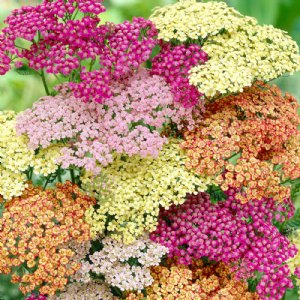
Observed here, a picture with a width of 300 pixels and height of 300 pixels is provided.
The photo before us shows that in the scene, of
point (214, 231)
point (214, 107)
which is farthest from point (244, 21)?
point (214, 231)

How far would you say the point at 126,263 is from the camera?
192cm

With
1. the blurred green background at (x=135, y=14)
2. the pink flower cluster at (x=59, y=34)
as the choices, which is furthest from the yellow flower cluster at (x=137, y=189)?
the blurred green background at (x=135, y=14)

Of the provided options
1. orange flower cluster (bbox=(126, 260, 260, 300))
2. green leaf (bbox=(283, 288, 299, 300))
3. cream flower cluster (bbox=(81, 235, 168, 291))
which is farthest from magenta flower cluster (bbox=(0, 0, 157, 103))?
green leaf (bbox=(283, 288, 299, 300))

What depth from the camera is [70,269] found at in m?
1.82

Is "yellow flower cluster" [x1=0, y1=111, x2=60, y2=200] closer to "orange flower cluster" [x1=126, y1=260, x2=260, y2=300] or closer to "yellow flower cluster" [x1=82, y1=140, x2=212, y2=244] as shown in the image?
"yellow flower cluster" [x1=82, y1=140, x2=212, y2=244]

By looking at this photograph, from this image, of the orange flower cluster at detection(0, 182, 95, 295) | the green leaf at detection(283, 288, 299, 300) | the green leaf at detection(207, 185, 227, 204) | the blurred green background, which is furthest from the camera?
the blurred green background

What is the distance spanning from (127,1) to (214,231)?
206cm

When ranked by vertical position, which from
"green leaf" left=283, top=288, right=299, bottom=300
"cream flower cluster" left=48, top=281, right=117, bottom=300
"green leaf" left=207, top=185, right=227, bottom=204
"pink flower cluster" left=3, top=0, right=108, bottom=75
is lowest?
"cream flower cluster" left=48, top=281, right=117, bottom=300

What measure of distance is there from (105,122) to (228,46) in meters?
0.47

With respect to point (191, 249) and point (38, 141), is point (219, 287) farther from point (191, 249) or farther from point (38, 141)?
point (38, 141)

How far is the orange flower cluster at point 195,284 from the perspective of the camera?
1922mm

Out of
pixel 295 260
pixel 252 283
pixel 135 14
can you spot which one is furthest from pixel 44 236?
pixel 135 14

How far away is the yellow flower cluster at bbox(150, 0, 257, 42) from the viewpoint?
77.7 inches

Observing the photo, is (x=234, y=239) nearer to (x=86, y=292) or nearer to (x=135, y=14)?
(x=86, y=292)
